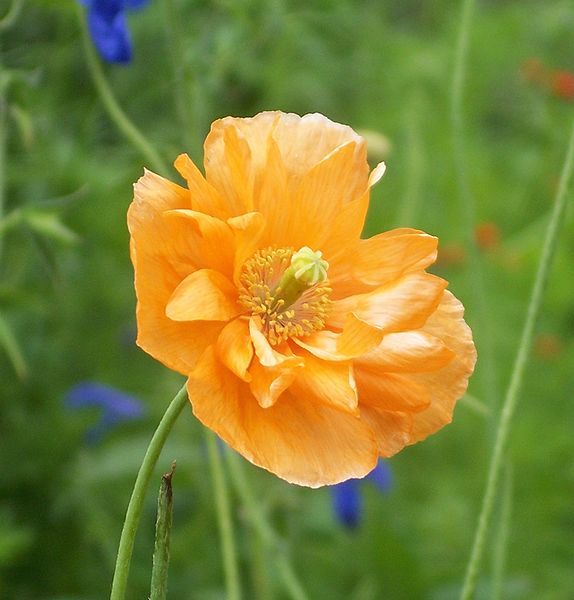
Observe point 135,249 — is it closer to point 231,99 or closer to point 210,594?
point 210,594

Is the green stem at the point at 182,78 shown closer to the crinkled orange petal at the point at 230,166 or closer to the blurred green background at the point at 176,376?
the blurred green background at the point at 176,376

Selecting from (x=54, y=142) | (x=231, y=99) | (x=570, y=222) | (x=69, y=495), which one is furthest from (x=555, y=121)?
(x=69, y=495)

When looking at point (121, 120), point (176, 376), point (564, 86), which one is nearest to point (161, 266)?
point (121, 120)

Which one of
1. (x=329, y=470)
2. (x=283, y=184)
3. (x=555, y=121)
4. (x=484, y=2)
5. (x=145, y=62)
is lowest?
(x=484, y=2)

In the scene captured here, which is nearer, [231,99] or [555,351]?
[555,351]

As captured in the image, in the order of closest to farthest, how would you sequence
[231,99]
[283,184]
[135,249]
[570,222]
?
1. [135,249]
2. [283,184]
3. [570,222]
4. [231,99]

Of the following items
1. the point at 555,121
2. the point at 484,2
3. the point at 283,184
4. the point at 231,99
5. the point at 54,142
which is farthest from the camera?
the point at 484,2

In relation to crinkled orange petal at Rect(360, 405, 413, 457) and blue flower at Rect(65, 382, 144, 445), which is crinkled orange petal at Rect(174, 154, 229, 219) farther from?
blue flower at Rect(65, 382, 144, 445)

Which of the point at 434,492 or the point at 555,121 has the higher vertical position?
the point at 555,121
